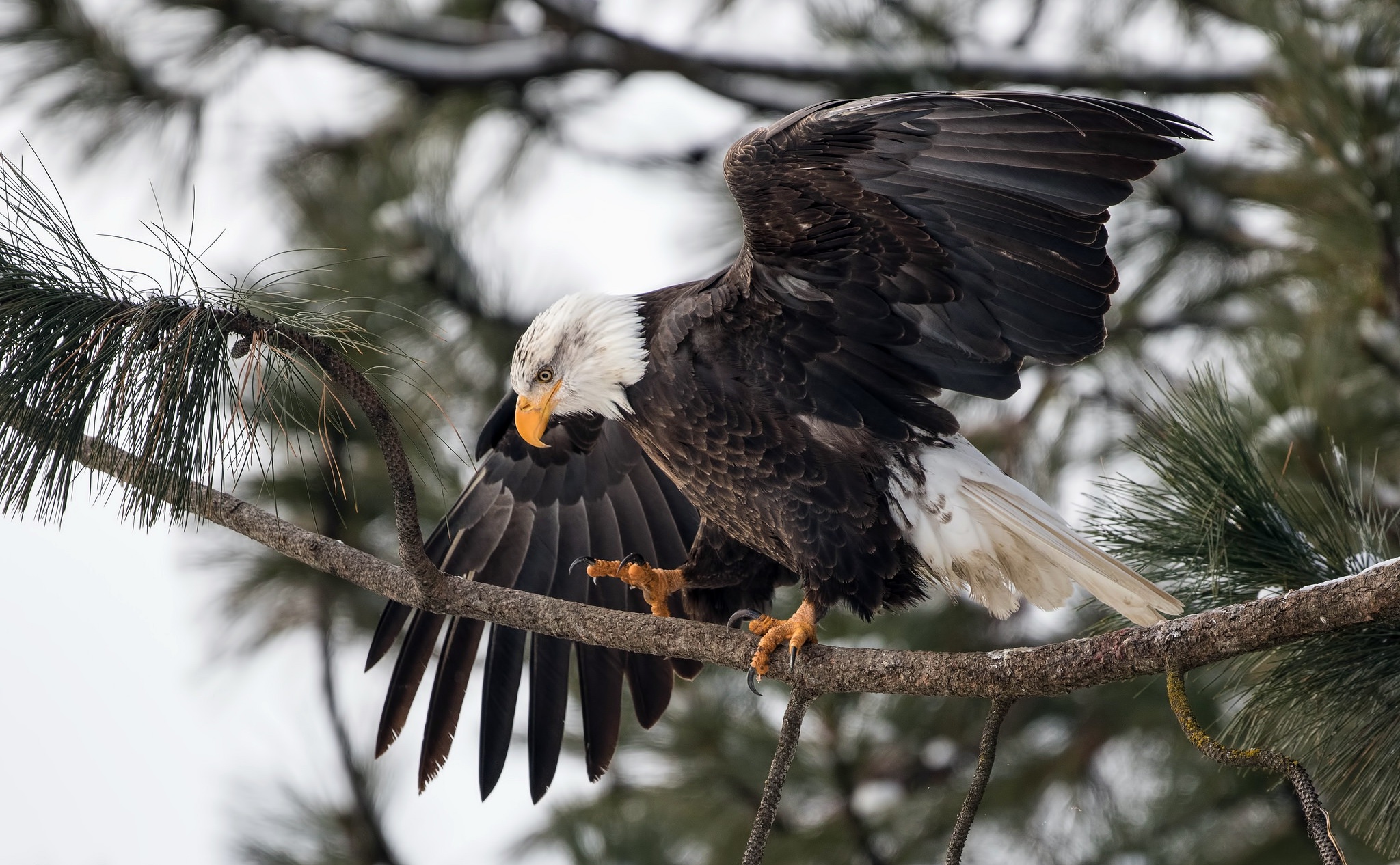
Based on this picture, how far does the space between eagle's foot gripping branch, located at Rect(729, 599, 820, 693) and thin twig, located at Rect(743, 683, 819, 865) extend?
0.49 ft

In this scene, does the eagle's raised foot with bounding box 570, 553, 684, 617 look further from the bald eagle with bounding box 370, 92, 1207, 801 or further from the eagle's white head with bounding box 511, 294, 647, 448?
the eagle's white head with bounding box 511, 294, 647, 448

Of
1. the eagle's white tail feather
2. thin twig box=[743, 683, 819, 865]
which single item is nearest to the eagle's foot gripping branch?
thin twig box=[743, 683, 819, 865]

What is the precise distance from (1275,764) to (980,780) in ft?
1.29

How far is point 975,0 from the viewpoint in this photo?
459 centimetres

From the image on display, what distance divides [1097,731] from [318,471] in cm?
268

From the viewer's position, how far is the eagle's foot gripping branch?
2.04 m

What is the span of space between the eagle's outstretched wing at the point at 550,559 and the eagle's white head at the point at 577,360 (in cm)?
20

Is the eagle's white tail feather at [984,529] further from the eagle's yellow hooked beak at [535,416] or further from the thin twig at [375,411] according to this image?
the thin twig at [375,411]

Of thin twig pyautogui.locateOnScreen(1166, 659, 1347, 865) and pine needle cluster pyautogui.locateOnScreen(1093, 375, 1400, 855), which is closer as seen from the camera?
thin twig pyautogui.locateOnScreen(1166, 659, 1347, 865)

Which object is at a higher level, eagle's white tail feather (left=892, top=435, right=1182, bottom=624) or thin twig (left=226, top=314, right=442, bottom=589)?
thin twig (left=226, top=314, right=442, bottom=589)

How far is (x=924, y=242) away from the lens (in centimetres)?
213

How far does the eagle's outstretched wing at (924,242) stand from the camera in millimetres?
1967

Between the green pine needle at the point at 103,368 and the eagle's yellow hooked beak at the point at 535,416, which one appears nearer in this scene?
the green pine needle at the point at 103,368

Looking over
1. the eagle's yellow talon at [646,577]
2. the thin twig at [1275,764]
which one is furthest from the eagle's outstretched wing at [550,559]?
the thin twig at [1275,764]
